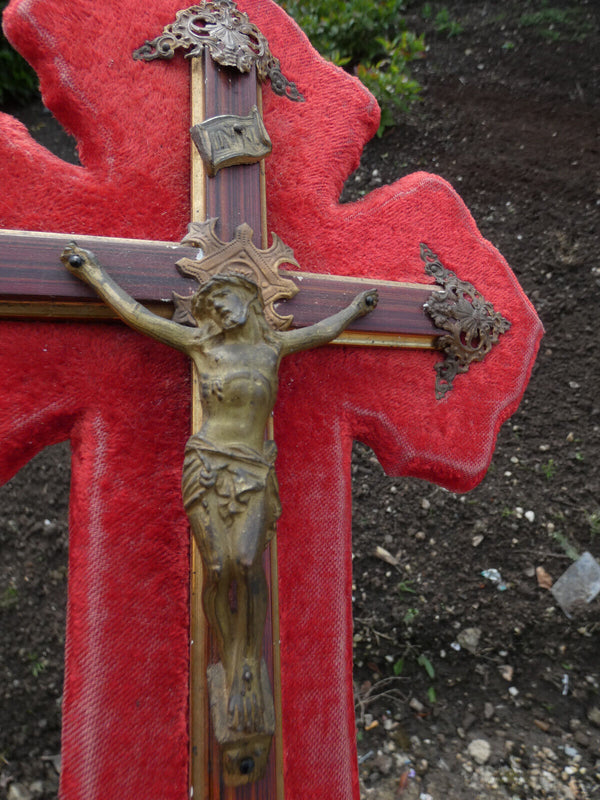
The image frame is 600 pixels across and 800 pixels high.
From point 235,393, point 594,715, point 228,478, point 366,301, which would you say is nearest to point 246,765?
point 228,478

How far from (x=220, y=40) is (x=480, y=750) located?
198 cm

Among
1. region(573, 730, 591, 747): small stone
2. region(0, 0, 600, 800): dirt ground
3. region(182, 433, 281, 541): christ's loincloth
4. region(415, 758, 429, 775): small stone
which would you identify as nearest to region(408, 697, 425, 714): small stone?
region(0, 0, 600, 800): dirt ground

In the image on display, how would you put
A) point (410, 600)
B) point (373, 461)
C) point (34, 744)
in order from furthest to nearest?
1. point (373, 461)
2. point (410, 600)
3. point (34, 744)

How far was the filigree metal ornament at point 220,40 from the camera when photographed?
4.27 feet

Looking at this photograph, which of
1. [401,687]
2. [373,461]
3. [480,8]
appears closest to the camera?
[401,687]

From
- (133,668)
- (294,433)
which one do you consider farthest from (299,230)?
(133,668)

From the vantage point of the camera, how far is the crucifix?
1.03 meters

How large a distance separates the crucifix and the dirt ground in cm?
95

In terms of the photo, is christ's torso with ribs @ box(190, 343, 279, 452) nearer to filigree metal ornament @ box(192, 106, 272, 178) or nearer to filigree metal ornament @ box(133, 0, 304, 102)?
filigree metal ornament @ box(192, 106, 272, 178)

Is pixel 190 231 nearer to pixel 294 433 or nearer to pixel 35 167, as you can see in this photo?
pixel 35 167

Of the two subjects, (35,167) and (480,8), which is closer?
(35,167)

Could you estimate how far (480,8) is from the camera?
10.7ft

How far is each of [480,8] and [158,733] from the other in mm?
3730

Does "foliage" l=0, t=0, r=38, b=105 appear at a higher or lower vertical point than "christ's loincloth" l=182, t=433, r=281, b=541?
higher
